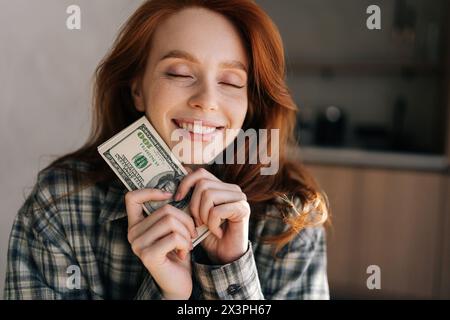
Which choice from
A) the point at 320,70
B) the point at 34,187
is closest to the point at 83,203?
the point at 34,187

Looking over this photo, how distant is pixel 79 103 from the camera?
27.4 inches

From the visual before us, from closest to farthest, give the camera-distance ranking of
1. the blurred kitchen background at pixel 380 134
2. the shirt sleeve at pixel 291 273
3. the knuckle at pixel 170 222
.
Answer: the knuckle at pixel 170 222, the shirt sleeve at pixel 291 273, the blurred kitchen background at pixel 380 134

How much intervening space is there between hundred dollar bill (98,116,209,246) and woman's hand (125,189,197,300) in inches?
0.5

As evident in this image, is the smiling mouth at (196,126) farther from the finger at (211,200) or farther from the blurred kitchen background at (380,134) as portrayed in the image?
the blurred kitchen background at (380,134)

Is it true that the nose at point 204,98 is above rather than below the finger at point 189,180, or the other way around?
above

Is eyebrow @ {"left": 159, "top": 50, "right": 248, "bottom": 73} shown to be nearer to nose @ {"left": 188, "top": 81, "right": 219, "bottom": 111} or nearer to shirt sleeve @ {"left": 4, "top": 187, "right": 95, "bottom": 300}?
nose @ {"left": 188, "top": 81, "right": 219, "bottom": 111}

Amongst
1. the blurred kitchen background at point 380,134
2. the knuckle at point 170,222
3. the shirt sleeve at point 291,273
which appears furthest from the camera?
the blurred kitchen background at point 380,134

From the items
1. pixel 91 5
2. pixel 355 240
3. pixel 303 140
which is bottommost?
pixel 355 240

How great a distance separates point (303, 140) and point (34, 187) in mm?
1583

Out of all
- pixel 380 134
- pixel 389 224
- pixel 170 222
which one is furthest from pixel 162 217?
pixel 380 134

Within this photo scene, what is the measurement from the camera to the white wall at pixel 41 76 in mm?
659

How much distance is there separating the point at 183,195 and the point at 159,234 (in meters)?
0.05

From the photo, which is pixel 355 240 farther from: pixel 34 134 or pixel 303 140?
pixel 34 134

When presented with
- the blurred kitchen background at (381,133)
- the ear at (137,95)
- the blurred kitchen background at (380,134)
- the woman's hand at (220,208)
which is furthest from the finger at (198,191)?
the blurred kitchen background at (381,133)
